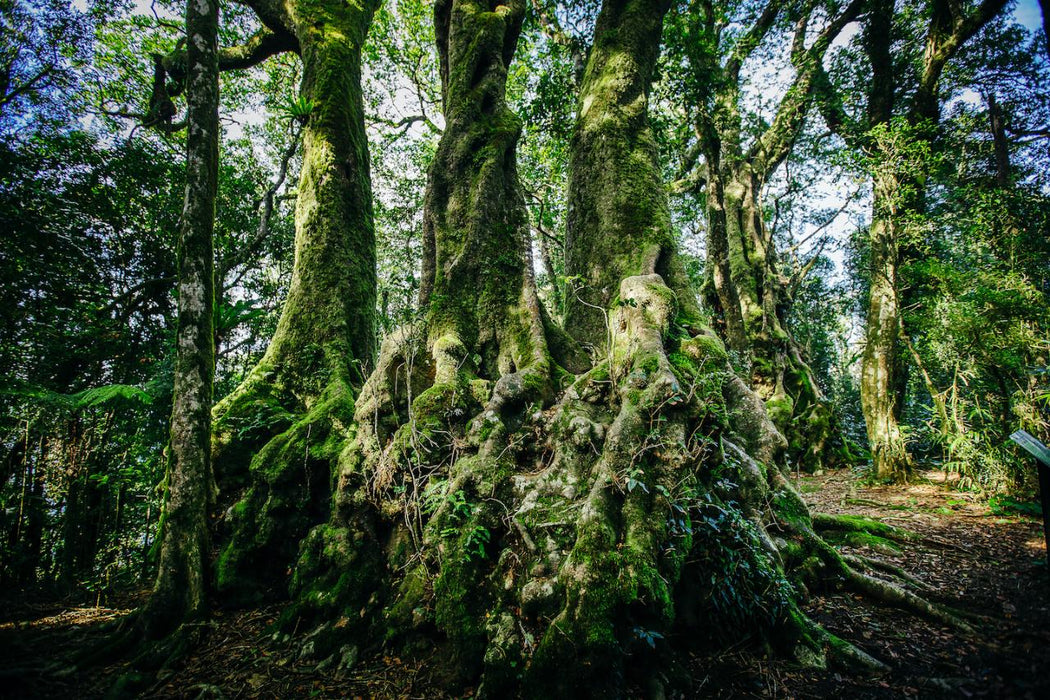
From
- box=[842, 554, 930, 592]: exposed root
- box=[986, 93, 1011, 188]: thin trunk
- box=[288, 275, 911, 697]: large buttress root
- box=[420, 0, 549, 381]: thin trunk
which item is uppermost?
box=[986, 93, 1011, 188]: thin trunk

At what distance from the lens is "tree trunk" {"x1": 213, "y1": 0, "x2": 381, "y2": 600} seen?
13.2 feet

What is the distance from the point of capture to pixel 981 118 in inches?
471

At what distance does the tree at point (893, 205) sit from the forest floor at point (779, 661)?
4.69m

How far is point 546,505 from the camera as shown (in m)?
3.15

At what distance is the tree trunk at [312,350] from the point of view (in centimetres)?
402

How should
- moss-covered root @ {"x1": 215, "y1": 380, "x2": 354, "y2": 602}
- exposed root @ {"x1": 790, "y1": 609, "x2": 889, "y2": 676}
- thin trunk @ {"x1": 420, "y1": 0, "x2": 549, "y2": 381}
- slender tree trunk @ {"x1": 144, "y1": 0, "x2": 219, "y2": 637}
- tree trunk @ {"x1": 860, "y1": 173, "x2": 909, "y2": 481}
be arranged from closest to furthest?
exposed root @ {"x1": 790, "y1": 609, "x2": 889, "y2": 676} → slender tree trunk @ {"x1": 144, "y1": 0, "x2": 219, "y2": 637} → moss-covered root @ {"x1": 215, "y1": 380, "x2": 354, "y2": 602} → thin trunk @ {"x1": 420, "y1": 0, "x2": 549, "y2": 381} → tree trunk @ {"x1": 860, "y1": 173, "x2": 909, "y2": 481}

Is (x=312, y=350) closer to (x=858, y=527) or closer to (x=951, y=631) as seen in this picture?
(x=951, y=631)

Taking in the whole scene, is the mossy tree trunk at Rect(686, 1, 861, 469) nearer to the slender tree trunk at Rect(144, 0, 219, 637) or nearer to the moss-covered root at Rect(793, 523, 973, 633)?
the moss-covered root at Rect(793, 523, 973, 633)

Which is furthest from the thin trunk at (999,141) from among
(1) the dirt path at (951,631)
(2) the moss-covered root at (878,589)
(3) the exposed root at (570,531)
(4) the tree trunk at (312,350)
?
A: (4) the tree trunk at (312,350)

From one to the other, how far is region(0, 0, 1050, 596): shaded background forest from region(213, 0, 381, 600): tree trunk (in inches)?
25.8

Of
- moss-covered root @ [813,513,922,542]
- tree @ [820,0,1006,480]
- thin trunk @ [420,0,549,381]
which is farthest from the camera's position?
tree @ [820,0,1006,480]

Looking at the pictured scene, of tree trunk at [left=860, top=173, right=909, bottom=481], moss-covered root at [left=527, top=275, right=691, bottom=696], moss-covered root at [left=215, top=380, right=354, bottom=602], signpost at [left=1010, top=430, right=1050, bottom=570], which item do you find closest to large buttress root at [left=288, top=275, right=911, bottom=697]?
moss-covered root at [left=527, top=275, right=691, bottom=696]

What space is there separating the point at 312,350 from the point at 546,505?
145 inches

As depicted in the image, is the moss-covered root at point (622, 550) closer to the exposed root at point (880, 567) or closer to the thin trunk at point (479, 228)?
the thin trunk at point (479, 228)
